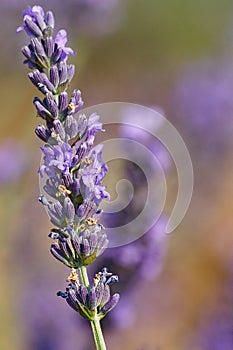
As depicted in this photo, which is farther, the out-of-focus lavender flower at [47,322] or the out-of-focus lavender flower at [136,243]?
the out-of-focus lavender flower at [47,322]

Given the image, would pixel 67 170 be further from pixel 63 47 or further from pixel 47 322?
pixel 47 322

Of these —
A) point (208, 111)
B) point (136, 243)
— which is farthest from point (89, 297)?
point (208, 111)

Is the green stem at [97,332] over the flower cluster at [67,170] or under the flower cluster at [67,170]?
under

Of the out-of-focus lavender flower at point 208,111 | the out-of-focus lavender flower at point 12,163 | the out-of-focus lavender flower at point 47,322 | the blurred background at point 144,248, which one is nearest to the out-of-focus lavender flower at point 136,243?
the blurred background at point 144,248

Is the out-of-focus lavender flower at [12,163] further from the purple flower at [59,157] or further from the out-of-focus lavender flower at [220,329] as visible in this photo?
the purple flower at [59,157]

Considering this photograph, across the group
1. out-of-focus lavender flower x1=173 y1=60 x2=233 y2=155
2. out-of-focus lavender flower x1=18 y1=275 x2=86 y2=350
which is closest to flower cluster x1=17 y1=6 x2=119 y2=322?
out-of-focus lavender flower x1=18 y1=275 x2=86 y2=350

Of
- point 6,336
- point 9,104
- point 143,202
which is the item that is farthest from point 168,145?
point 9,104

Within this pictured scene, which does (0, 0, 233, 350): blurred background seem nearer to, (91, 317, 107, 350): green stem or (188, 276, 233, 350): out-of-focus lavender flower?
(188, 276, 233, 350): out-of-focus lavender flower
